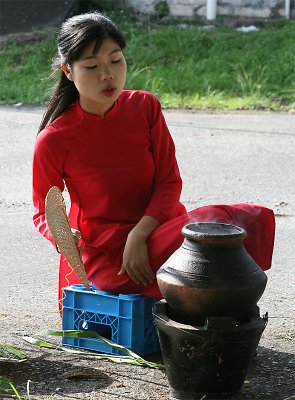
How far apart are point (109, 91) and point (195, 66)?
786 cm

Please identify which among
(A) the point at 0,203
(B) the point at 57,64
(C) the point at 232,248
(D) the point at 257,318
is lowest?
(A) the point at 0,203

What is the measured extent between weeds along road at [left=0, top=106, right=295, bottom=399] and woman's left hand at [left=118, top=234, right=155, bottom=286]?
68 centimetres

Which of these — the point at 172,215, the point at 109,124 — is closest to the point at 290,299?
the point at 172,215

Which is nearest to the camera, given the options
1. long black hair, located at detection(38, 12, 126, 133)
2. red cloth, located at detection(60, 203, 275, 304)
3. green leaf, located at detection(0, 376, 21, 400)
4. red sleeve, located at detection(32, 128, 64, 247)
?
green leaf, located at detection(0, 376, 21, 400)

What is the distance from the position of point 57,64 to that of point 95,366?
1.37 metres

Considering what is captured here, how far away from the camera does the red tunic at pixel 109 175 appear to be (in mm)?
4152

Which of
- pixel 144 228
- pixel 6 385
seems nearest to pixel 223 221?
pixel 144 228

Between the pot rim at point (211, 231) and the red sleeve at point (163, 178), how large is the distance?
510mm

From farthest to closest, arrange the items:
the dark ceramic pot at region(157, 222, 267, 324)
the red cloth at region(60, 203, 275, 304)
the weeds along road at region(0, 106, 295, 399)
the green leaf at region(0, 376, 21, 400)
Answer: the weeds along road at region(0, 106, 295, 399) < the red cloth at region(60, 203, 275, 304) < the green leaf at region(0, 376, 21, 400) < the dark ceramic pot at region(157, 222, 267, 324)

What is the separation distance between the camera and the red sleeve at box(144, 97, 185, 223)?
4094 mm

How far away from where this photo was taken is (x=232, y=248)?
3402 mm

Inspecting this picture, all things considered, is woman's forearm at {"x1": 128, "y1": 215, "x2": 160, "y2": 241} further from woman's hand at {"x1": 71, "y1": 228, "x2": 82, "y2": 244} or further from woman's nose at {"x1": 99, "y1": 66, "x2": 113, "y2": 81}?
woman's nose at {"x1": 99, "y1": 66, "x2": 113, "y2": 81}

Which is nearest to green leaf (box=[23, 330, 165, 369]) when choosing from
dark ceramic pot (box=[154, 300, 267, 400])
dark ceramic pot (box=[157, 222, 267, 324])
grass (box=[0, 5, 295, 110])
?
dark ceramic pot (box=[154, 300, 267, 400])

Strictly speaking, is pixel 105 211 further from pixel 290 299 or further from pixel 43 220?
pixel 290 299
